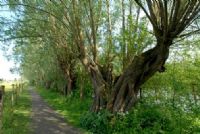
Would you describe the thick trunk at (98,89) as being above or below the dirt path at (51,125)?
above

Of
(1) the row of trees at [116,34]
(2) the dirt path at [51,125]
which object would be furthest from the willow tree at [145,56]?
(2) the dirt path at [51,125]

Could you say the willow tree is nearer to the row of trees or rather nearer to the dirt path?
the row of trees

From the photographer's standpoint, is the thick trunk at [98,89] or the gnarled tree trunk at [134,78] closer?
the gnarled tree trunk at [134,78]

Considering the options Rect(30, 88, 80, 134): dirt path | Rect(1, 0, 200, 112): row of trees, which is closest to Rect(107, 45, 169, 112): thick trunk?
Rect(1, 0, 200, 112): row of trees

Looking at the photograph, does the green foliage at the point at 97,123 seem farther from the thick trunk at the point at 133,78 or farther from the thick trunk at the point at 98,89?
the thick trunk at the point at 98,89

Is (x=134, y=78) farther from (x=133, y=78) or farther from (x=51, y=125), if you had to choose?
(x=51, y=125)

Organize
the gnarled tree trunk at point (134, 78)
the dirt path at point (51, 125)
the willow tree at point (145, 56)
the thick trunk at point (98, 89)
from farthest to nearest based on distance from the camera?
the thick trunk at point (98, 89), the gnarled tree trunk at point (134, 78), the dirt path at point (51, 125), the willow tree at point (145, 56)

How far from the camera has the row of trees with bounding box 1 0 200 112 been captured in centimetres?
1330

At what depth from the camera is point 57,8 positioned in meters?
18.3

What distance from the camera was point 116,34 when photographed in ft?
61.3

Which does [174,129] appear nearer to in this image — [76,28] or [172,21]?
[172,21]

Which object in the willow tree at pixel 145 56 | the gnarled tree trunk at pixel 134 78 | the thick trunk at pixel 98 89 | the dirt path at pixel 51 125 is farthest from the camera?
the thick trunk at pixel 98 89

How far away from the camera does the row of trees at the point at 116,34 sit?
43.7ft

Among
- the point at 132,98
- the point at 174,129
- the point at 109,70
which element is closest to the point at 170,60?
the point at 109,70
